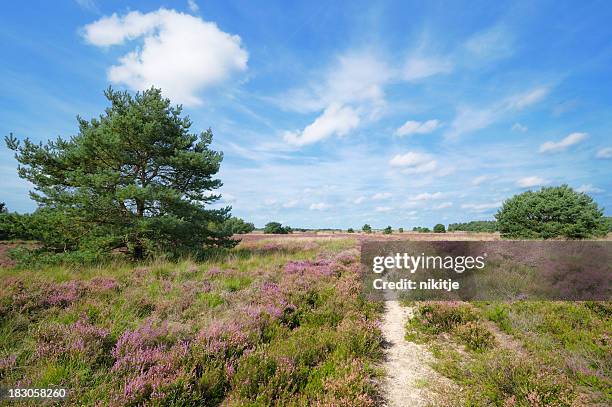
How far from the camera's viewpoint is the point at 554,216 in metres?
21.5

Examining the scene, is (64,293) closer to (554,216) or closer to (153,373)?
(153,373)

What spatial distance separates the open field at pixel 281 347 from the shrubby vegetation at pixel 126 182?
4.71m

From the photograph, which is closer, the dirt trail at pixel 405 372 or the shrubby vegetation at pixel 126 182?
the dirt trail at pixel 405 372

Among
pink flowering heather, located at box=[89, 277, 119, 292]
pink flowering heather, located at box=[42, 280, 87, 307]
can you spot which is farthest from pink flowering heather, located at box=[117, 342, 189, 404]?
pink flowering heather, located at box=[89, 277, 119, 292]

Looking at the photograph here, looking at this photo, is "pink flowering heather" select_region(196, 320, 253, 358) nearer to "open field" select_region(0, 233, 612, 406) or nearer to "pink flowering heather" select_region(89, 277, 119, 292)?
"open field" select_region(0, 233, 612, 406)

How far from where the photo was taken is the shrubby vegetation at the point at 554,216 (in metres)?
20.6

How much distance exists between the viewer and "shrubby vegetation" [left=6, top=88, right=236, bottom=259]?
12500 millimetres

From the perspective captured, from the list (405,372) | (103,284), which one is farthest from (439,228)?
(103,284)

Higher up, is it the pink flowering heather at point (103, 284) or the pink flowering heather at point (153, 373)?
the pink flowering heather at point (103, 284)

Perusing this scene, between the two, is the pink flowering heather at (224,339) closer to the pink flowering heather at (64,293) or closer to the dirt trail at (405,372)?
the dirt trail at (405,372)

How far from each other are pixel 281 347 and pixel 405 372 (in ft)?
7.78

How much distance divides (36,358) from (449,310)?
349 inches

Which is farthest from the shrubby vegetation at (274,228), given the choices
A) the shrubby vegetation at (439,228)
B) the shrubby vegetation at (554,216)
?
the shrubby vegetation at (554,216)

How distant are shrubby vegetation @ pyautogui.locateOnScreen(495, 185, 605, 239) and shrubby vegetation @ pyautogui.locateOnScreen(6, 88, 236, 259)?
23.3 metres
